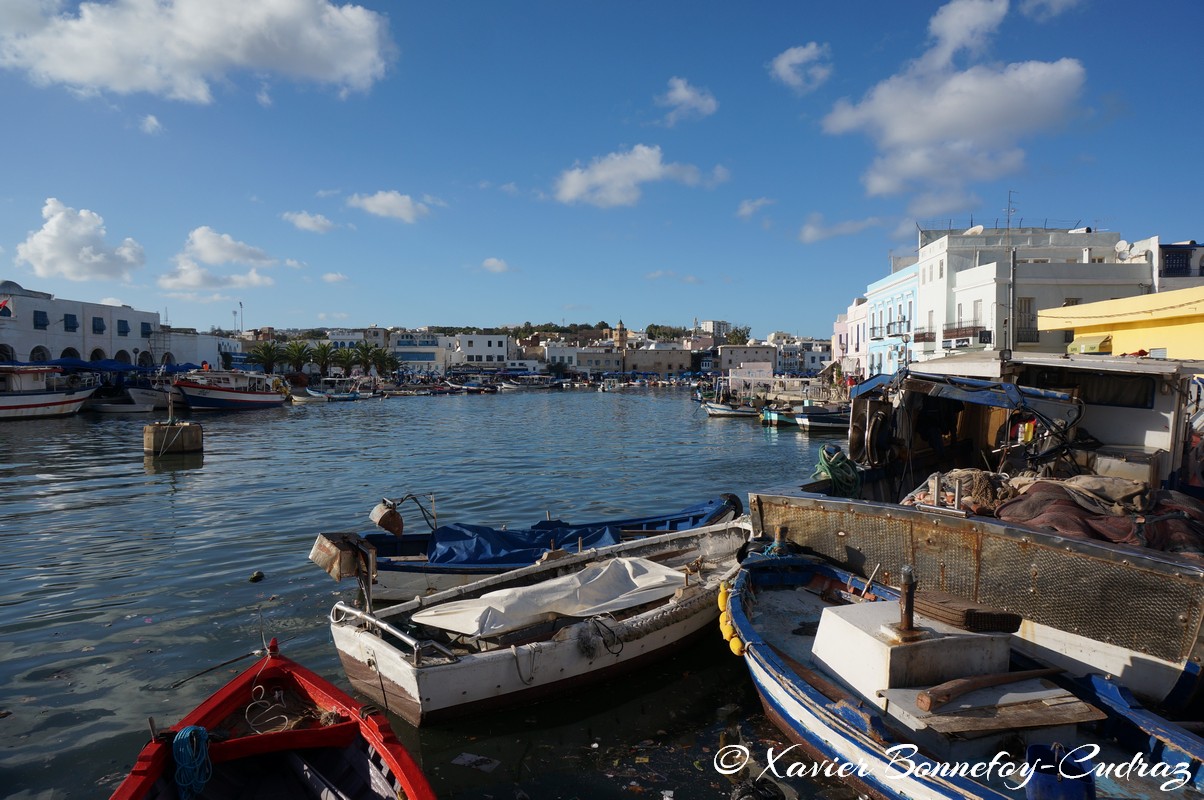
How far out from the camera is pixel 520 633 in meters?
7.59

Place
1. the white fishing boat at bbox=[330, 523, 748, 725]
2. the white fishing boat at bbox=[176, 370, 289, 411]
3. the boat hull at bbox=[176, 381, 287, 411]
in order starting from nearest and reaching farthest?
the white fishing boat at bbox=[330, 523, 748, 725]
the boat hull at bbox=[176, 381, 287, 411]
the white fishing boat at bbox=[176, 370, 289, 411]

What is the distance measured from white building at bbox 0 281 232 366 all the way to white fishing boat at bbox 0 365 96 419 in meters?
6.92

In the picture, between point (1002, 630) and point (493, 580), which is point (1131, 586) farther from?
point (493, 580)

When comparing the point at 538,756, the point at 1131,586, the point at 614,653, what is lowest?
the point at 538,756

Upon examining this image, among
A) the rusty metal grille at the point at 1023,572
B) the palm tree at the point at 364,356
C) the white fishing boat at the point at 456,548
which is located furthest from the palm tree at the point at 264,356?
the rusty metal grille at the point at 1023,572

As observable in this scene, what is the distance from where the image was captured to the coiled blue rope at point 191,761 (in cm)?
466

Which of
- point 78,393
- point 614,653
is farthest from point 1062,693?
point 78,393

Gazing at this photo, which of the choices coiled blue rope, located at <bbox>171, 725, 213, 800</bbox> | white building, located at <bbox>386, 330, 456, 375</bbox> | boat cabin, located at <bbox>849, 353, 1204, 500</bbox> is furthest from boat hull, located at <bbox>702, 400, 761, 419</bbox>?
white building, located at <bbox>386, 330, 456, 375</bbox>

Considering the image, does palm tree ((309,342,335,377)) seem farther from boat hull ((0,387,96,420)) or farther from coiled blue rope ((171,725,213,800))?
coiled blue rope ((171,725,213,800))

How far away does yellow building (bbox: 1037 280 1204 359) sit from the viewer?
58.0ft

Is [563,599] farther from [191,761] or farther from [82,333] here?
[82,333]

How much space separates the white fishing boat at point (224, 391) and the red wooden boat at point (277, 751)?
170 ft

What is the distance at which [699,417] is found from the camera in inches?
2125

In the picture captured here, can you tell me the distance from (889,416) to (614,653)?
22.3 feet
